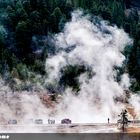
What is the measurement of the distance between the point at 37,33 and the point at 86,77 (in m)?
6.09

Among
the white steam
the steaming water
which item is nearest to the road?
the steaming water

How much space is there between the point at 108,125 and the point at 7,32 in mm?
13940

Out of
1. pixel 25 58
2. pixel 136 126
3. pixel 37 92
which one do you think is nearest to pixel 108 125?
pixel 136 126

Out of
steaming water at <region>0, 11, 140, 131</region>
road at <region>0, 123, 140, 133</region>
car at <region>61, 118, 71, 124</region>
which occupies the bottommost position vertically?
road at <region>0, 123, 140, 133</region>

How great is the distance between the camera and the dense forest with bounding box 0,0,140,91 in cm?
4381

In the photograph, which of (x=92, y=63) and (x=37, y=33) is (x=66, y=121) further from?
(x=37, y=33)

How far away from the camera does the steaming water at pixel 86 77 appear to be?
40.9 metres

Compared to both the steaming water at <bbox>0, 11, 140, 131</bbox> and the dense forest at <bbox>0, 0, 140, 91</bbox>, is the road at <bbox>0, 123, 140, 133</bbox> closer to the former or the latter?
the steaming water at <bbox>0, 11, 140, 131</bbox>

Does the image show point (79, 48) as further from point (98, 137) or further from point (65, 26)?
point (98, 137)

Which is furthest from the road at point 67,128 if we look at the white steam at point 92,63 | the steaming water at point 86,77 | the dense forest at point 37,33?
the dense forest at point 37,33

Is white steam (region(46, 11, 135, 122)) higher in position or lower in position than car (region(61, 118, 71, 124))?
higher

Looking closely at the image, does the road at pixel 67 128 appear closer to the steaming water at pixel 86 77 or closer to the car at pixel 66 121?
the car at pixel 66 121

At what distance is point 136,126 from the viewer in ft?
125

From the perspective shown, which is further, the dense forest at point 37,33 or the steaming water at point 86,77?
the dense forest at point 37,33
